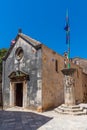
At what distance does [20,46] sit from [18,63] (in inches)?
59.6

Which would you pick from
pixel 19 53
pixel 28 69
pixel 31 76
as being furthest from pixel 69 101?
pixel 19 53

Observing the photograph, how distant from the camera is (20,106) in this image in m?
14.1

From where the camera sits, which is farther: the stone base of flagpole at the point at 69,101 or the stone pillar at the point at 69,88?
the stone pillar at the point at 69,88

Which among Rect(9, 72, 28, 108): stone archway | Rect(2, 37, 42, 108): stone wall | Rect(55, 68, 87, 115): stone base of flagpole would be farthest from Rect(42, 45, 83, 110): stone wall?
Rect(9, 72, 28, 108): stone archway

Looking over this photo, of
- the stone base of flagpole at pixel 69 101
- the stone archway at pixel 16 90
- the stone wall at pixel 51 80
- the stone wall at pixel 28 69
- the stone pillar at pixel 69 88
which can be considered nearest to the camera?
the stone base of flagpole at pixel 69 101

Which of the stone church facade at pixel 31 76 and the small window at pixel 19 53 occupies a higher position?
the small window at pixel 19 53

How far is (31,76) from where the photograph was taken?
12836mm

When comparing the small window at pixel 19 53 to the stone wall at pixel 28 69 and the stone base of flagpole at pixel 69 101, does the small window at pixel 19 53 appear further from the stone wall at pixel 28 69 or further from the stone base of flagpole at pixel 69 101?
the stone base of flagpole at pixel 69 101

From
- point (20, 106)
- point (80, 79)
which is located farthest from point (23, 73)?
point (80, 79)

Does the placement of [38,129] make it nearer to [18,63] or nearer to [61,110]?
[61,110]

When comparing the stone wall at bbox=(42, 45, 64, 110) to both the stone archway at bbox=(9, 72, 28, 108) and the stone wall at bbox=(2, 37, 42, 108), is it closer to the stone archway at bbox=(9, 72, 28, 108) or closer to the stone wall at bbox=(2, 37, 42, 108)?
the stone wall at bbox=(2, 37, 42, 108)

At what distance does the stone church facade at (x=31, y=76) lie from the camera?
40.4 ft

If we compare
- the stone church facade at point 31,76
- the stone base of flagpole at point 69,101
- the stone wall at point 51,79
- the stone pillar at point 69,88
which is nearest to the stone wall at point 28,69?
the stone church facade at point 31,76

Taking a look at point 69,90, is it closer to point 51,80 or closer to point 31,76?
point 51,80
